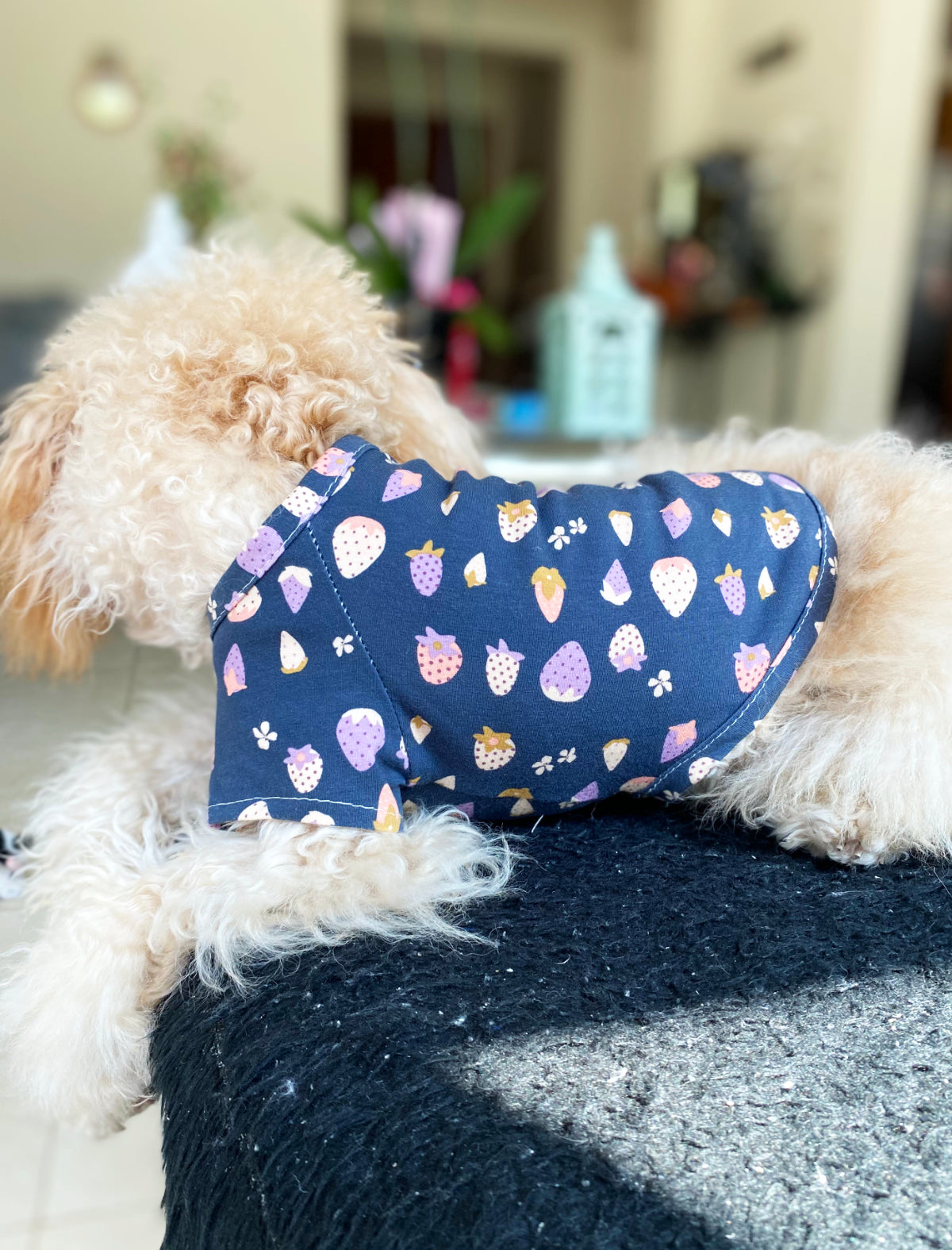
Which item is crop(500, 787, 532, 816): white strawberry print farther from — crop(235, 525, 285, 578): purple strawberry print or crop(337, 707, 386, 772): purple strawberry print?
crop(235, 525, 285, 578): purple strawberry print

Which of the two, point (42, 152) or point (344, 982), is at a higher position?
point (42, 152)

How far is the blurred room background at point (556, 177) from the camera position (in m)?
1.91

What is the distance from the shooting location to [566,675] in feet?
2.06

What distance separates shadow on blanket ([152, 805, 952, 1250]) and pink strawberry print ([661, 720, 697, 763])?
8 cm

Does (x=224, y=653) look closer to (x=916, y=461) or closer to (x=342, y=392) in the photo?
(x=342, y=392)

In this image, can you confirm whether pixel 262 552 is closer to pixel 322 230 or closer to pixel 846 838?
pixel 846 838

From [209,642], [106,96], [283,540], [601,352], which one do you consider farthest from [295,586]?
[106,96]

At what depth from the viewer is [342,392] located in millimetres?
666

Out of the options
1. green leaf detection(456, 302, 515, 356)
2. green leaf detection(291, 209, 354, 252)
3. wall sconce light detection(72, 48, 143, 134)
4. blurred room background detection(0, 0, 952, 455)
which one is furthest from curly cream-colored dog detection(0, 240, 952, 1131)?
wall sconce light detection(72, 48, 143, 134)

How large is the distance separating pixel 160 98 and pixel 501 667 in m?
2.73

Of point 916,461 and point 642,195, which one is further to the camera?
point 642,195

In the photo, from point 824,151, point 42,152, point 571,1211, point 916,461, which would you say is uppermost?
point 824,151

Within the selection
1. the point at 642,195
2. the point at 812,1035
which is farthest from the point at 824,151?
the point at 812,1035

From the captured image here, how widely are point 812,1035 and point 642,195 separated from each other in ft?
14.2
